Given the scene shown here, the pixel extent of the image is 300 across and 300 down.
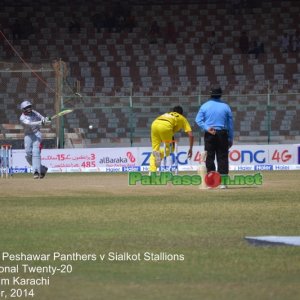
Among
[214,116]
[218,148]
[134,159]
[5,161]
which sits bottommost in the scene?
[134,159]

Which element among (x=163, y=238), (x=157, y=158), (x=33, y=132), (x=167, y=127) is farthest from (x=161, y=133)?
(x=163, y=238)

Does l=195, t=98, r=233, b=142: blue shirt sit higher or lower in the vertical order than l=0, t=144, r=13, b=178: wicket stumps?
higher

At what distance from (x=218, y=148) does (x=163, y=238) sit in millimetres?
8268

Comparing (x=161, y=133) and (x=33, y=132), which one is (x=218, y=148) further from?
(x=33, y=132)

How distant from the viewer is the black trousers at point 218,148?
1911 centimetres

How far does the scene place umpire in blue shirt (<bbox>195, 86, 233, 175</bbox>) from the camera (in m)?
19.1

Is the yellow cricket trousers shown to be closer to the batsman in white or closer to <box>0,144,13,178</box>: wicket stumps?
the batsman in white

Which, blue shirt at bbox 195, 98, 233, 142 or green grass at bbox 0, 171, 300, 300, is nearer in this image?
green grass at bbox 0, 171, 300, 300

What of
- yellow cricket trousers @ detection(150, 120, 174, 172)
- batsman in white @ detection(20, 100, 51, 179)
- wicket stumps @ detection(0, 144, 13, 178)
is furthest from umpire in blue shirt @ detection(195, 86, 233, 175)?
wicket stumps @ detection(0, 144, 13, 178)

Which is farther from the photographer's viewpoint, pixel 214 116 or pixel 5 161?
pixel 5 161

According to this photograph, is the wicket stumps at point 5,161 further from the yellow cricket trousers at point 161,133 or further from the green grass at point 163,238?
the green grass at point 163,238

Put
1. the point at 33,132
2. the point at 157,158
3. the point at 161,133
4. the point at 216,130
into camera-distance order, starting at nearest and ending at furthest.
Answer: the point at 216,130
the point at 157,158
the point at 161,133
the point at 33,132

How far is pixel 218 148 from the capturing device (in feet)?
62.9

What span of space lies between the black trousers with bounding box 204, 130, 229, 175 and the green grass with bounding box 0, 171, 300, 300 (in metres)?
0.68
